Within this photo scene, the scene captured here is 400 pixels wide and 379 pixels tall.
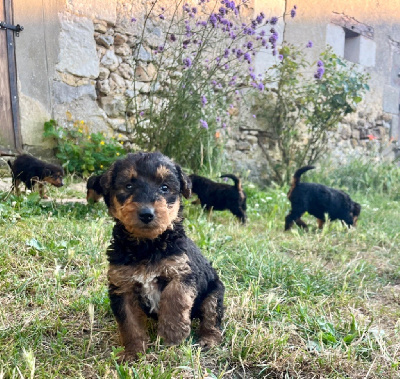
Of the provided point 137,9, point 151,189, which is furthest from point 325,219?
point 137,9

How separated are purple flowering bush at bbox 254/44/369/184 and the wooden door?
5.12 metres

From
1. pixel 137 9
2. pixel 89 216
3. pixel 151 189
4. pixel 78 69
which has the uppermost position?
pixel 137 9

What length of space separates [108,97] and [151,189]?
18.4 ft

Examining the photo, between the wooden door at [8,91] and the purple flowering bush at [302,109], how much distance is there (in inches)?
201

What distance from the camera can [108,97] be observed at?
760 centimetres

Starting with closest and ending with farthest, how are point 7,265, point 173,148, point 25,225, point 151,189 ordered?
point 151,189, point 7,265, point 25,225, point 173,148

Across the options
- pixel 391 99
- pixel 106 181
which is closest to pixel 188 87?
pixel 106 181

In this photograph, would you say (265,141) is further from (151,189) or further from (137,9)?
(151,189)

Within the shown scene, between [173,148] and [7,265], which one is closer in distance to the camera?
[7,265]

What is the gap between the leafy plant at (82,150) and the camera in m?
6.75

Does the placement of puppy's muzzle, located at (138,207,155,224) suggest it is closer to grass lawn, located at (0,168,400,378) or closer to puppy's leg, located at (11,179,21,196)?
→ grass lawn, located at (0,168,400,378)

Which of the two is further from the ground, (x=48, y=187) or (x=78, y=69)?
(x=78, y=69)

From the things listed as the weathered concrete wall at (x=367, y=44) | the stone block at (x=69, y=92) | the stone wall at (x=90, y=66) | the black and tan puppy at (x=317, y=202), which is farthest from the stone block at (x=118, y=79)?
the weathered concrete wall at (x=367, y=44)

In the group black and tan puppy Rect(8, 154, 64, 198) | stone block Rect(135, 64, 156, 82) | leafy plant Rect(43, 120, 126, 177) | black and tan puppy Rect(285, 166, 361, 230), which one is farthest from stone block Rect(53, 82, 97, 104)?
black and tan puppy Rect(285, 166, 361, 230)
